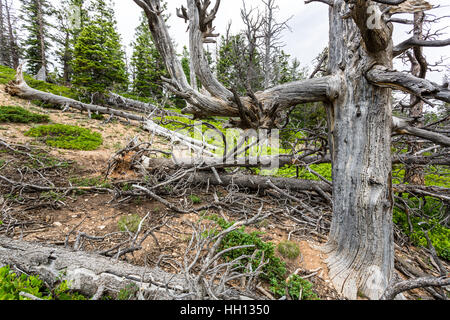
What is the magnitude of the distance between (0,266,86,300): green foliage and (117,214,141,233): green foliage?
58.1 inches

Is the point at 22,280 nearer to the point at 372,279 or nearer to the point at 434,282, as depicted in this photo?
the point at 434,282

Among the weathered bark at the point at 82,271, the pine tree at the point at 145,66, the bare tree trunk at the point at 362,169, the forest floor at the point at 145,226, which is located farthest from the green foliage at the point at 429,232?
the pine tree at the point at 145,66

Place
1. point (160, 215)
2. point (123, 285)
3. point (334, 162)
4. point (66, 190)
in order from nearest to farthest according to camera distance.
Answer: point (123, 285)
point (334, 162)
point (160, 215)
point (66, 190)

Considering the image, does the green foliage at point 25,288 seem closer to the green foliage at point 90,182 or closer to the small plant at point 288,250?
the small plant at point 288,250

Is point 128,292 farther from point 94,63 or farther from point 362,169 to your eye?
point 94,63

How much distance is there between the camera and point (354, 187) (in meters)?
2.06

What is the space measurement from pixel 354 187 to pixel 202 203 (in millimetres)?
2994

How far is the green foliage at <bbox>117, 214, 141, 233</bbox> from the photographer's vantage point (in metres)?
2.95

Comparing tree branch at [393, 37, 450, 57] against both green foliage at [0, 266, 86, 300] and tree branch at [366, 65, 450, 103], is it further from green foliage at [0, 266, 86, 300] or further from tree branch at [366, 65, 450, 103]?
green foliage at [0, 266, 86, 300]

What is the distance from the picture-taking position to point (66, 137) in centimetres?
741

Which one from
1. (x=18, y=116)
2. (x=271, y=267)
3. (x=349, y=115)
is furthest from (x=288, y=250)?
(x=18, y=116)

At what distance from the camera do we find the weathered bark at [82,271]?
1493 millimetres
